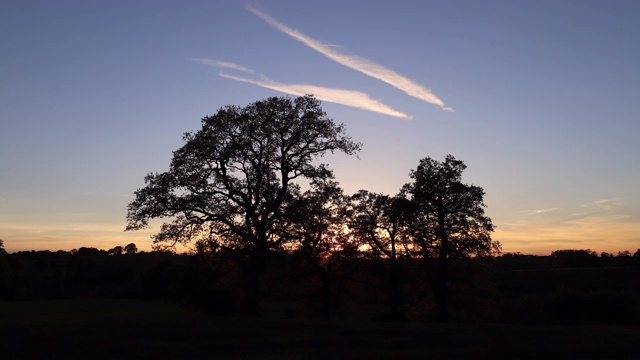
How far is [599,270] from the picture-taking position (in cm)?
9700

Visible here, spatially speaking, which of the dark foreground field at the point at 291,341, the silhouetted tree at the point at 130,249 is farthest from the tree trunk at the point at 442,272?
the silhouetted tree at the point at 130,249

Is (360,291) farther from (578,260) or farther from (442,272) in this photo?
(578,260)

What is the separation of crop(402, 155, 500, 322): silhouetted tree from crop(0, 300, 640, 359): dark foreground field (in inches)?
814

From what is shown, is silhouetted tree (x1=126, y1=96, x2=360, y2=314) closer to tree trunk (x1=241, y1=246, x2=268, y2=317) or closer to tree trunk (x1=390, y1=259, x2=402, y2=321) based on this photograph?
→ tree trunk (x1=241, y1=246, x2=268, y2=317)

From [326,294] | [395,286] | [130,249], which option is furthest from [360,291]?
[130,249]

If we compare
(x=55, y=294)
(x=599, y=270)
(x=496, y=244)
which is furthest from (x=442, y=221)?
(x=55, y=294)

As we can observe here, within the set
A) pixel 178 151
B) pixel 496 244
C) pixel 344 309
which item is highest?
pixel 178 151

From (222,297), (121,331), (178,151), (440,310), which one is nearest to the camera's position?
(121,331)

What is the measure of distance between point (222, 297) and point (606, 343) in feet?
136

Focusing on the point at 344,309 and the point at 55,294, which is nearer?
the point at 344,309

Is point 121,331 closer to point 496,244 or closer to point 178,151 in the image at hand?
point 178,151

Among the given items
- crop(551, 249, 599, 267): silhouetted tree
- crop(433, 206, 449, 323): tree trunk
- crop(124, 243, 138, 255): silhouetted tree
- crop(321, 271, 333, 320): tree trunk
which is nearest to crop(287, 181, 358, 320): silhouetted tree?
crop(321, 271, 333, 320): tree trunk

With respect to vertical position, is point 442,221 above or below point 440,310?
above

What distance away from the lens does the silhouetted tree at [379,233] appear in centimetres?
5016
